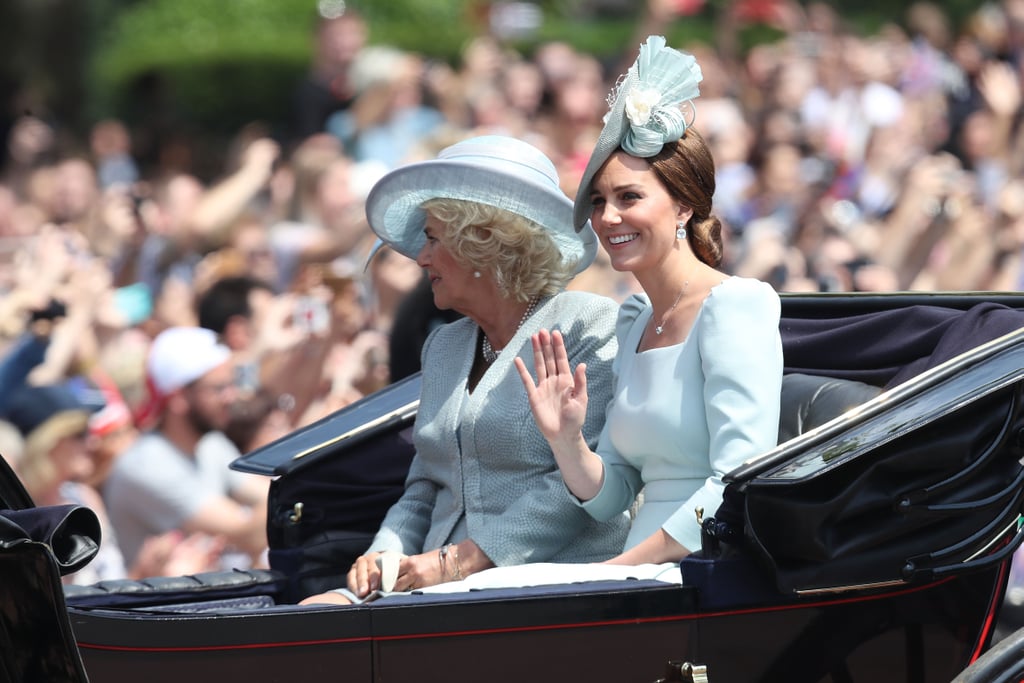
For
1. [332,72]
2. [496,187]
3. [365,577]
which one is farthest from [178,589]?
[332,72]

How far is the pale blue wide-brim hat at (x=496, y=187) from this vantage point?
3.59 m

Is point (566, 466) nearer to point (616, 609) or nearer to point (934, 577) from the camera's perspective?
point (616, 609)

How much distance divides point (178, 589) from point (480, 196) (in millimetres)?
1203

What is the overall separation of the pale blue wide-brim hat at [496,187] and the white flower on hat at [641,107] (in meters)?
0.32

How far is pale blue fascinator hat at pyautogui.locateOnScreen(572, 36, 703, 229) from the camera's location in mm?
3354

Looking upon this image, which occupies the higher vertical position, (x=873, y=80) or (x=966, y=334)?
(x=873, y=80)

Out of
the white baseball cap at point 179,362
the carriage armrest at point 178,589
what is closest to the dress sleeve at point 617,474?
the carriage armrest at point 178,589

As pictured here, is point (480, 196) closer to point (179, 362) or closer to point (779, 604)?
point (779, 604)

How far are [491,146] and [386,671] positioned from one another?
1.31 m

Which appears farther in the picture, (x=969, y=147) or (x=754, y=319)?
(x=969, y=147)

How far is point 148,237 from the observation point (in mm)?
7660

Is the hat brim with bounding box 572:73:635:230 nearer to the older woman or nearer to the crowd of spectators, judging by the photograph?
the older woman

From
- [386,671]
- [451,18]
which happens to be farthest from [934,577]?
[451,18]

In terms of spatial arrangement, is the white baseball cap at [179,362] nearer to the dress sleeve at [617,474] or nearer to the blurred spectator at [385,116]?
the dress sleeve at [617,474]
